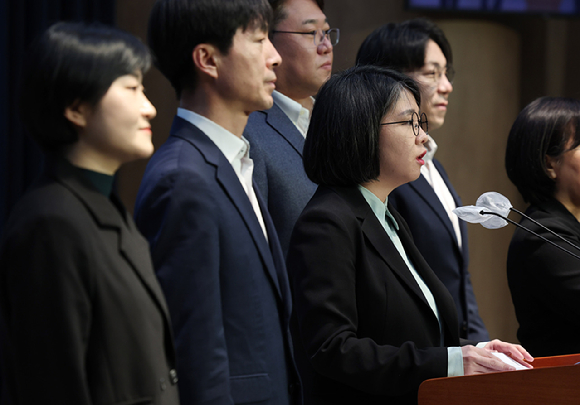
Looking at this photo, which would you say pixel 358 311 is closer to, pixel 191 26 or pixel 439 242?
pixel 191 26

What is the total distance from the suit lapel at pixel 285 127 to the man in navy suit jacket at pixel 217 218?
45 centimetres

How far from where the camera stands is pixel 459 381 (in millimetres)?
1388

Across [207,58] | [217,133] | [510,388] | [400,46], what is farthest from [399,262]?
[400,46]

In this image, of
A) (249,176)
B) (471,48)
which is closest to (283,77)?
(249,176)

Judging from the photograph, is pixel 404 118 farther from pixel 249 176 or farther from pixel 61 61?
pixel 61 61

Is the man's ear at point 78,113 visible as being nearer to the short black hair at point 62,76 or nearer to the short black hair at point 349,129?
the short black hair at point 62,76

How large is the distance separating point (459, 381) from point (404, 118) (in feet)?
2.18

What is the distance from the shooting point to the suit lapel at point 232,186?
1.56 m

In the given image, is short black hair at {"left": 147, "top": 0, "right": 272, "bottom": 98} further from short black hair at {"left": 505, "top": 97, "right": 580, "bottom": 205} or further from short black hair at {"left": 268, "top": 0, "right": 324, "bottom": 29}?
short black hair at {"left": 505, "top": 97, "right": 580, "bottom": 205}

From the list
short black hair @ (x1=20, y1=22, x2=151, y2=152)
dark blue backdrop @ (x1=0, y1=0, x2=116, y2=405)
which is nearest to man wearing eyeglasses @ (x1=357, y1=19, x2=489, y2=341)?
short black hair @ (x1=20, y1=22, x2=151, y2=152)

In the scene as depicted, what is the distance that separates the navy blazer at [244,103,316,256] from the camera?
205cm

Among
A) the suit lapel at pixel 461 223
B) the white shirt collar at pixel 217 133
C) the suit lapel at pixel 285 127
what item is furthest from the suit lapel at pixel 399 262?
the suit lapel at pixel 461 223

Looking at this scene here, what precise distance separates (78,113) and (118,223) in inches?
7.8

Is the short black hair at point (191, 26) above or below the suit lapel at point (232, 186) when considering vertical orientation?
above
